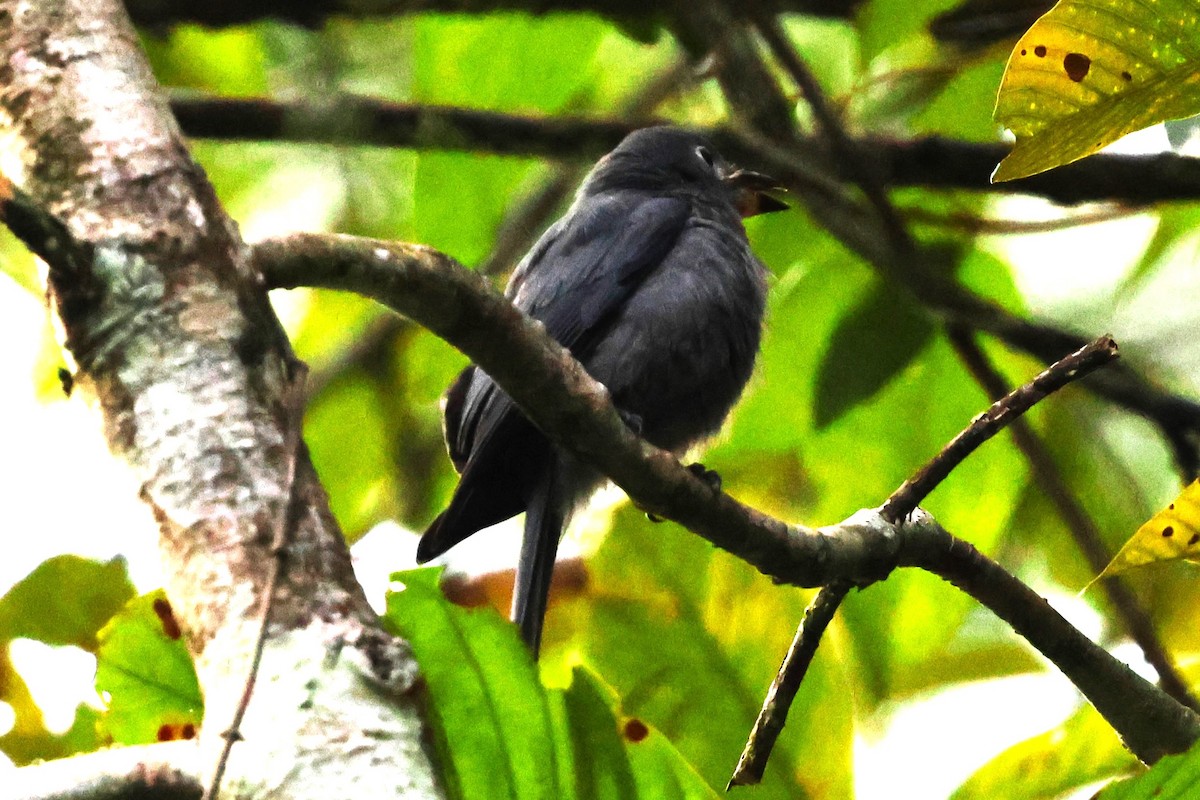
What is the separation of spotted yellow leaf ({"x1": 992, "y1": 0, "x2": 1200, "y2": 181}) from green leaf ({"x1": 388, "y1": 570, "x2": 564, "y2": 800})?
97 centimetres

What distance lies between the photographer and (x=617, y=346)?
3.70m

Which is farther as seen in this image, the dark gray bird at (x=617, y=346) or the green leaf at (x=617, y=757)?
the dark gray bird at (x=617, y=346)

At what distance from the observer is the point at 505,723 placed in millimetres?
2080

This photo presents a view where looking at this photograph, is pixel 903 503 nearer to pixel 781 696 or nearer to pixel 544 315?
pixel 781 696

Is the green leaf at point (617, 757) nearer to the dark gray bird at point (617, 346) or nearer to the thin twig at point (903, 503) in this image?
the thin twig at point (903, 503)

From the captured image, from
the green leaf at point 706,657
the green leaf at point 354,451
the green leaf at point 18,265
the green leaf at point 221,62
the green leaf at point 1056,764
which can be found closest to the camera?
the green leaf at point 1056,764

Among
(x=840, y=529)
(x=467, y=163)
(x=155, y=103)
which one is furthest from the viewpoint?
(x=467, y=163)

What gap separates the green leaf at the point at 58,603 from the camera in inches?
105

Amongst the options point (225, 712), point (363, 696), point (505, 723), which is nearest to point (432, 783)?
point (363, 696)

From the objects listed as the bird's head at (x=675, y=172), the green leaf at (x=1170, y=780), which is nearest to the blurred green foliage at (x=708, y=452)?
the bird's head at (x=675, y=172)

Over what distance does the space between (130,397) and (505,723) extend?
712 millimetres

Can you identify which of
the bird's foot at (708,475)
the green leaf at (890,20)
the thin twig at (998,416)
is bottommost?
the thin twig at (998,416)

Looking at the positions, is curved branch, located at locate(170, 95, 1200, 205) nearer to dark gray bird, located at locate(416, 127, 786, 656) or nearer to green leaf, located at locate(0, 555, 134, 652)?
dark gray bird, located at locate(416, 127, 786, 656)

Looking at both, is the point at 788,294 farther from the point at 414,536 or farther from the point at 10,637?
the point at 10,637
